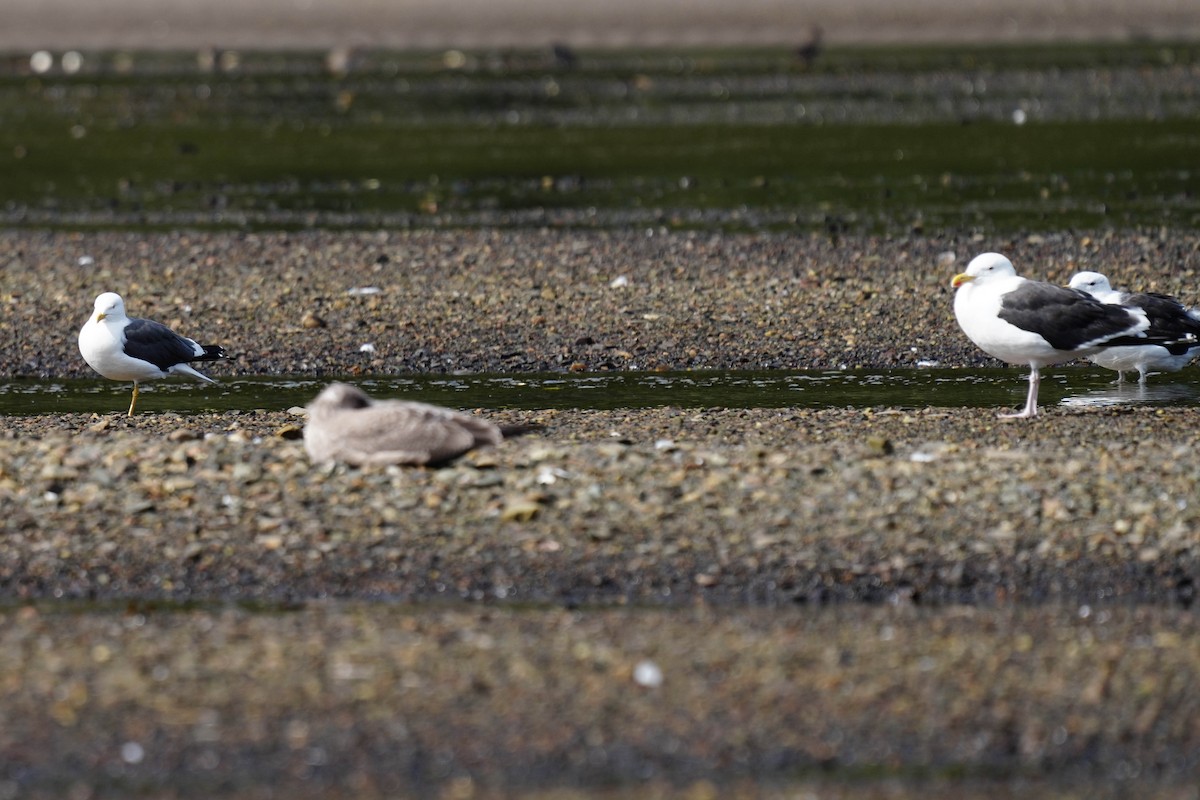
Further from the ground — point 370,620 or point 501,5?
point 501,5

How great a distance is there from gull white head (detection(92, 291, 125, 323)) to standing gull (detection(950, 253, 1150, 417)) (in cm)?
584

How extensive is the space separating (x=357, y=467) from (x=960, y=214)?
11.9m

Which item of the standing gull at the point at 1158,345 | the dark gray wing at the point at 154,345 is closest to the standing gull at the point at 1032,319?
the standing gull at the point at 1158,345

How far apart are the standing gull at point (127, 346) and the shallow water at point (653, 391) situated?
37cm

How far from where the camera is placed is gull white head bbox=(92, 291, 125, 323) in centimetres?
1256

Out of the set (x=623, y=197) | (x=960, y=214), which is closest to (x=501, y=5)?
(x=623, y=197)

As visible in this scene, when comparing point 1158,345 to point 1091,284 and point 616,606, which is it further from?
point 616,606

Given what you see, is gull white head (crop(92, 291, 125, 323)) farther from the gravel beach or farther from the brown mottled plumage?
the brown mottled plumage

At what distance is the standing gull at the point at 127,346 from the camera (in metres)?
12.4

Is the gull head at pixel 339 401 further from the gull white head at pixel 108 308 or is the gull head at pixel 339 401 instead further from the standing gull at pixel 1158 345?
the standing gull at pixel 1158 345

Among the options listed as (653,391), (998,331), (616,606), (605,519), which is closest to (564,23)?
(653,391)

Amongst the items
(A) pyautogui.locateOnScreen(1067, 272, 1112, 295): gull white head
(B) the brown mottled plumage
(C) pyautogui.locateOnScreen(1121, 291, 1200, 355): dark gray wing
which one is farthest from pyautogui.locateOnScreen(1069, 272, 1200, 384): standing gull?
(B) the brown mottled plumage

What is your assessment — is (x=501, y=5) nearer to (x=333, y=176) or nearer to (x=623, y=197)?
(x=333, y=176)

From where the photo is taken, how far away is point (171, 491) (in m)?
9.73
